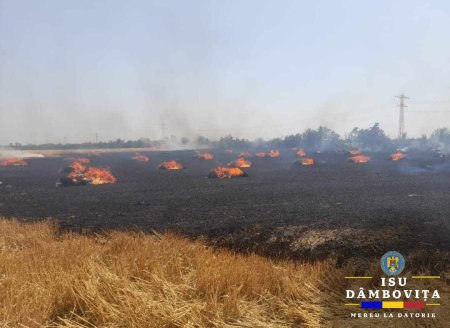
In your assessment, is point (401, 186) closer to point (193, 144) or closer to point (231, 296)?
point (231, 296)

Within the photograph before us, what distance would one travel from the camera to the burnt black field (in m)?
9.70

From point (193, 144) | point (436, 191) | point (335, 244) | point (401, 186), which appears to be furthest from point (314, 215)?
point (193, 144)

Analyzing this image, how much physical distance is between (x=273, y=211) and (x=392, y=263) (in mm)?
6760

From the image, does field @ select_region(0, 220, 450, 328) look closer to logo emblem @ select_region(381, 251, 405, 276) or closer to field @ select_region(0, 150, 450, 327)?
field @ select_region(0, 150, 450, 327)

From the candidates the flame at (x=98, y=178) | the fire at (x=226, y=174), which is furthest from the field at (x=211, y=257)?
the fire at (x=226, y=174)

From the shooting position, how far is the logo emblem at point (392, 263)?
23.6 feet

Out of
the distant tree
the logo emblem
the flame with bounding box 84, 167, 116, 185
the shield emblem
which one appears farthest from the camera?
the distant tree

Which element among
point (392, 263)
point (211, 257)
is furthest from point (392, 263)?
point (211, 257)

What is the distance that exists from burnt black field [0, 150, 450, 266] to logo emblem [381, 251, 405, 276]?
21.0 inches

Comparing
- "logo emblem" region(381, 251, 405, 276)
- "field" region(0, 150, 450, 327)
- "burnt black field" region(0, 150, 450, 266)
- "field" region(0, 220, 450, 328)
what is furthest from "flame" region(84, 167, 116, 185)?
"logo emblem" region(381, 251, 405, 276)

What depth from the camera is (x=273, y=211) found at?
14.5 meters

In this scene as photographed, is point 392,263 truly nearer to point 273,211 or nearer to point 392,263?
point 392,263

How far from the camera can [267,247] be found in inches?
386

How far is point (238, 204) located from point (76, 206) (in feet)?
24.2
